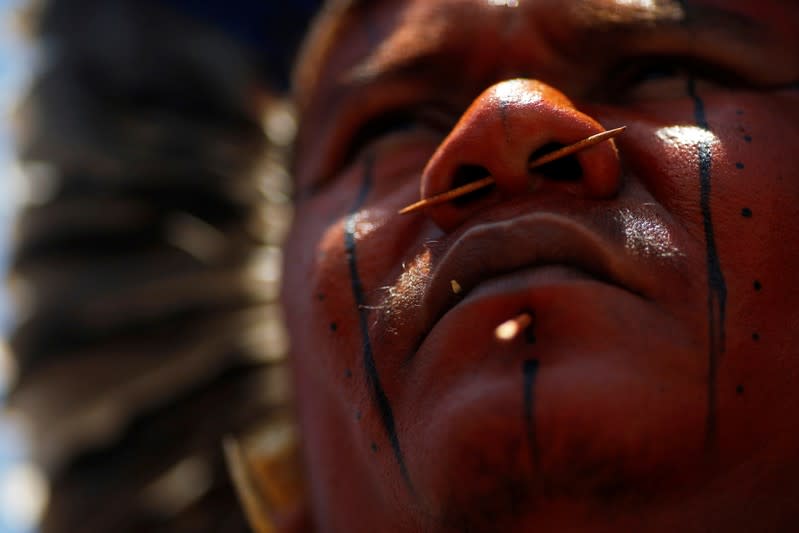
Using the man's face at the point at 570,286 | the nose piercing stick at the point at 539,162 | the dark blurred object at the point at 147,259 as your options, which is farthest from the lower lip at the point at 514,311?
the dark blurred object at the point at 147,259

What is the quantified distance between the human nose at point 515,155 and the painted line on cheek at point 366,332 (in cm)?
15

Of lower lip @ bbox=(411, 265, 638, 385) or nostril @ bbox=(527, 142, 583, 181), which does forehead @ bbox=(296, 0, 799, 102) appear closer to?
nostril @ bbox=(527, 142, 583, 181)

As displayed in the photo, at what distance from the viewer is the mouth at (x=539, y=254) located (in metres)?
0.86

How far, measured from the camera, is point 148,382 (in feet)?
5.96

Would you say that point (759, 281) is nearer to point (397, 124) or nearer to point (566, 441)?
point (566, 441)

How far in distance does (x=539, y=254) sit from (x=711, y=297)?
17 centimetres

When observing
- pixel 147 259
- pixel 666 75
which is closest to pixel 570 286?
pixel 666 75

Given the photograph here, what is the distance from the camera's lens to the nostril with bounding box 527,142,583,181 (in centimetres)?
94

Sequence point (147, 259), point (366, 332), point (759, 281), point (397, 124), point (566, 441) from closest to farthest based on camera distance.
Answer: point (566, 441) → point (759, 281) → point (366, 332) → point (397, 124) → point (147, 259)

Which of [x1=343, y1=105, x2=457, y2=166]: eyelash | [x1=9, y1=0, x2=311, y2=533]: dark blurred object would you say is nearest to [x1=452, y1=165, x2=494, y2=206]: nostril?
[x1=343, y1=105, x2=457, y2=166]: eyelash

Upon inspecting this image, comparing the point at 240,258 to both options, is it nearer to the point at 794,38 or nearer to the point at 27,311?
the point at 27,311

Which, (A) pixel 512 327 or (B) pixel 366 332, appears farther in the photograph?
(B) pixel 366 332

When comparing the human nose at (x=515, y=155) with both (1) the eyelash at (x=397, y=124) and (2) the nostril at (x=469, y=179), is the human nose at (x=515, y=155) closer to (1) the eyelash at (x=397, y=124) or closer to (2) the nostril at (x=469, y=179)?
(2) the nostril at (x=469, y=179)

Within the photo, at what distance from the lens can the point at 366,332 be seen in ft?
3.36
